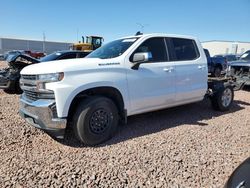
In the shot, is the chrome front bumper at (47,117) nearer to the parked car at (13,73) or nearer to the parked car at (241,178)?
the parked car at (241,178)

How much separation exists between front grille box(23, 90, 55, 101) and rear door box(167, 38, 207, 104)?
9.05 ft

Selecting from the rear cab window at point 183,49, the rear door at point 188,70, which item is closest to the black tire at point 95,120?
the rear door at point 188,70

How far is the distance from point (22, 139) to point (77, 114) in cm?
123

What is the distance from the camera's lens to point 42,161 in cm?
364

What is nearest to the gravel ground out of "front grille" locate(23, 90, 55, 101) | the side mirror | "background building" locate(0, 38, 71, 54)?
"front grille" locate(23, 90, 55, 101)

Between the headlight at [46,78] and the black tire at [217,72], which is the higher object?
the headlight at [46,78]

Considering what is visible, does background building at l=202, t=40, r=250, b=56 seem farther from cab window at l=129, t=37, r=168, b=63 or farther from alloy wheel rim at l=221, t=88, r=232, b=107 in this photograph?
cab window at l=129, t=37, r=168, b=63

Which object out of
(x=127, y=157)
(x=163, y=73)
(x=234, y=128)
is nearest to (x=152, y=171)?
(x=127, y=157)

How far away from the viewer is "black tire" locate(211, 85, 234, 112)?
6691 mm

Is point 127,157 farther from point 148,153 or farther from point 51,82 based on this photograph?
point 51,82

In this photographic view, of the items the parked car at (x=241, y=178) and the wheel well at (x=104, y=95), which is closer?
the parked car at (x=241, y=178)

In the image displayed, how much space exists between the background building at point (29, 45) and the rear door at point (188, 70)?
169 ft

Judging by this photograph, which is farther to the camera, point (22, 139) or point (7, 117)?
point (7, 117)

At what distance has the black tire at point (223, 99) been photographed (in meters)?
6.69
